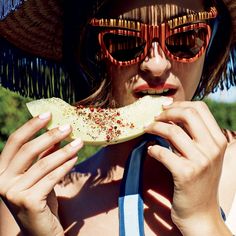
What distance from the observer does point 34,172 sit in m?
2.43

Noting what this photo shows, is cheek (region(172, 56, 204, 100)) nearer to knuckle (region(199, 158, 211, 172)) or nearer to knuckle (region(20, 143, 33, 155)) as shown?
knuckle (region(199, 158, 211, 172))

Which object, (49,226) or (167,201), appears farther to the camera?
(167,201)

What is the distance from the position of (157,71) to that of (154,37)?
139mm

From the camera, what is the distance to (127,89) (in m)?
2.74

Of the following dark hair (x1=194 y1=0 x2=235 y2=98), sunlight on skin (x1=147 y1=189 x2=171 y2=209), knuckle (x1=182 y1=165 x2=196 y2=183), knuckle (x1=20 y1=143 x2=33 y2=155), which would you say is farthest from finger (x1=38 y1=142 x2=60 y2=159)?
dark hair (x1=194 y1=0 x2=235 y2=98)

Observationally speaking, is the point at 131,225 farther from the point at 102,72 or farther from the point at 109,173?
the point at 102,72

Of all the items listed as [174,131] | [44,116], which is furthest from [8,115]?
[174,131]

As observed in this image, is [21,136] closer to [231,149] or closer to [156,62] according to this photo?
[156,62]

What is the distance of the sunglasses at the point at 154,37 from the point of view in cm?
263

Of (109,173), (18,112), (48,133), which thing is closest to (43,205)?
(48,133)

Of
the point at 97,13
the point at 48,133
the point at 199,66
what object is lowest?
the point at 48,133

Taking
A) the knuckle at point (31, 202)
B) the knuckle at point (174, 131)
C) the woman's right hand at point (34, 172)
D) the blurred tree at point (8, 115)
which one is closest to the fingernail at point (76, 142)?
the woman's right hand at point (34, 172)

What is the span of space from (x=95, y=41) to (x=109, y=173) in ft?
1.95

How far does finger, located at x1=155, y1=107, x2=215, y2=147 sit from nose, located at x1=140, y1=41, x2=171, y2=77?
0.86 ft
